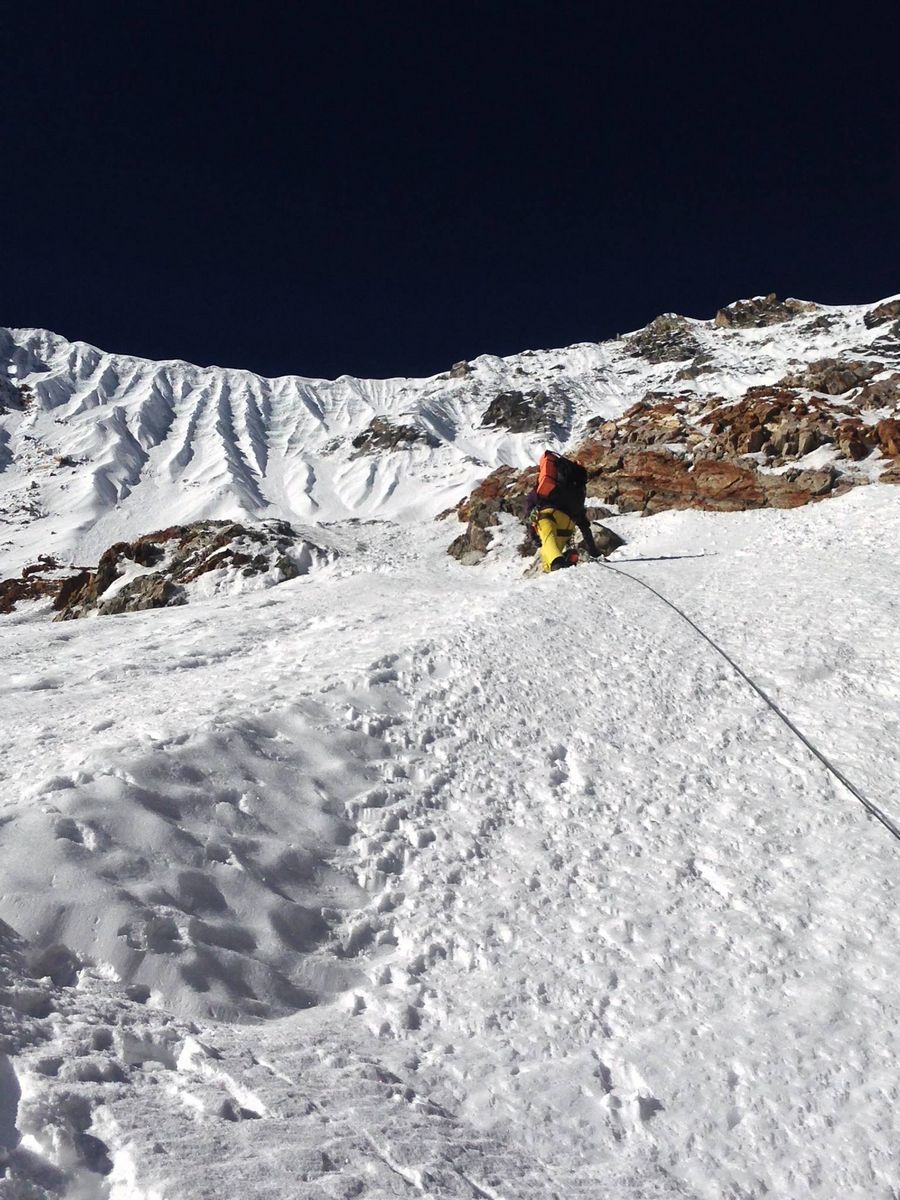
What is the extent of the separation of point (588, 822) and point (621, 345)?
108 m

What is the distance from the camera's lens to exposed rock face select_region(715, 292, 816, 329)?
94375mm

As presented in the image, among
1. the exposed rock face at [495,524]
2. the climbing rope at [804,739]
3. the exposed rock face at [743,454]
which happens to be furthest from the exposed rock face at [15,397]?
the climbing rope at [804,739]

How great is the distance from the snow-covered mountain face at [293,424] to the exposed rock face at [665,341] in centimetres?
50

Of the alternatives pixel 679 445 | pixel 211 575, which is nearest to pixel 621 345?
pixel 679 445

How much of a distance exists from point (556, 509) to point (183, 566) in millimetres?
11714

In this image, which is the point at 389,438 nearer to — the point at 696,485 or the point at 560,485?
the point at 696,485

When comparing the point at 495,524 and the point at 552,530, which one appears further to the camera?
the point at 495,524

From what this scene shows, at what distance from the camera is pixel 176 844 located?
13.3 feet

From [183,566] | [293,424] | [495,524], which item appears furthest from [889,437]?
[293,424]

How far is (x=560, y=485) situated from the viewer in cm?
1492

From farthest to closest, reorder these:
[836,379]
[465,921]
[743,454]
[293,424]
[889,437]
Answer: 1. [293,424]
2. [836,379]
3. [743,454]
4. [889,437]
5. [465,921]

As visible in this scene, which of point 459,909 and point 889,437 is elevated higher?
point 889,437

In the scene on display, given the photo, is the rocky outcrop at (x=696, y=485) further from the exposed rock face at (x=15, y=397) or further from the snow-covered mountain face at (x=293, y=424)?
the exposed rock face at (x=15, y=397)

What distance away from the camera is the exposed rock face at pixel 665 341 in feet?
302
